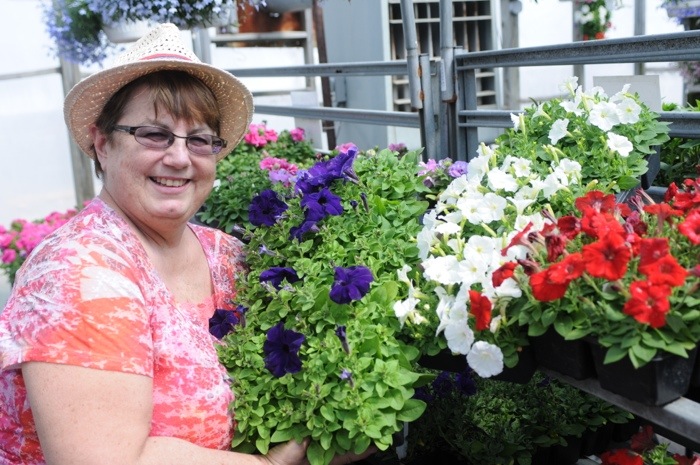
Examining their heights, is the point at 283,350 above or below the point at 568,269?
below

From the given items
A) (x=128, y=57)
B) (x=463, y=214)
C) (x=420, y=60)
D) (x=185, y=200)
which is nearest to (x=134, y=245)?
(x=185, y=200)

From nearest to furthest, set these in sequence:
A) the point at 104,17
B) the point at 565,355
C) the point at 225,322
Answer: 1. the point at 565,355
2. the point at 225,322
3. the point at 104,17

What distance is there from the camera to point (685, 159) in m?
1.68

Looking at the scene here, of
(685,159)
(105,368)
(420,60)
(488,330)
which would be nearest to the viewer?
(488,330)

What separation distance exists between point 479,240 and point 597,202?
200mm

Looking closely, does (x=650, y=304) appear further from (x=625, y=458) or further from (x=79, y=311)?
(x=79, y=311)

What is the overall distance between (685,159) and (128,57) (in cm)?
126

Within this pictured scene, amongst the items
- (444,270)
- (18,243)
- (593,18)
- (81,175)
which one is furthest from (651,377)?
(593,18)

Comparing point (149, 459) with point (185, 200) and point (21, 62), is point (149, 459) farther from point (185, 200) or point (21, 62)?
point (21, 62)

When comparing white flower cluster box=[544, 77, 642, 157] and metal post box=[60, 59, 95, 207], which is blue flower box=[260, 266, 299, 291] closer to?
white flower cluster box=[544, 77, 642, 157]

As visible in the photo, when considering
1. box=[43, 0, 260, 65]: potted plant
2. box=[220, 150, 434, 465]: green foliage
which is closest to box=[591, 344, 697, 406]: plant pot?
box=[220, 150, 434, 465]: green foliage

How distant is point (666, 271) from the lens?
3.14ft

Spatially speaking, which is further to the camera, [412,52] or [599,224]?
[412,52]

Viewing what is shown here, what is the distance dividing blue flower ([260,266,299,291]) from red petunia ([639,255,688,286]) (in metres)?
0.74
